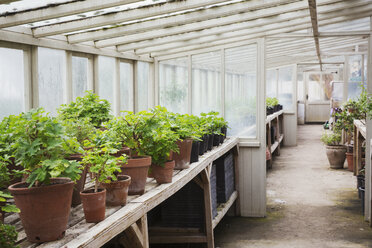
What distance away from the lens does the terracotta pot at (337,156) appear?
9656 mm

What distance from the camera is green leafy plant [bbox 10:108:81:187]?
76.1 inches

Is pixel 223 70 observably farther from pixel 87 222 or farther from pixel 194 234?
pixel 87 222

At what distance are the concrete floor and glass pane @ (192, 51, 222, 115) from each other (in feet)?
5.37

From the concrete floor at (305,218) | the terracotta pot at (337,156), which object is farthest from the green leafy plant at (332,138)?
the concrete floor at (305,218)

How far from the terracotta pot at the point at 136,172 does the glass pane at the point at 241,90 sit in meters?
3.61

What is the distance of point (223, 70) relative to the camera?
641cm

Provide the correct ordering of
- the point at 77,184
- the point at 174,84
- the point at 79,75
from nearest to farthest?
1. the point at 77,184
2. the point at 79,75
3. the point at 174,84

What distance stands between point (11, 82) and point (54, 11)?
2.89ft

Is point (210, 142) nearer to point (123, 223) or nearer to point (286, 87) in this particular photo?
point (123, 223)

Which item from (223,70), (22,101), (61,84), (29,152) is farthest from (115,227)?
(223,70)

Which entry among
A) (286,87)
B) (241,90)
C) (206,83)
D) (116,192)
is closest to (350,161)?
(241,90)

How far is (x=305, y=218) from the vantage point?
598 cm

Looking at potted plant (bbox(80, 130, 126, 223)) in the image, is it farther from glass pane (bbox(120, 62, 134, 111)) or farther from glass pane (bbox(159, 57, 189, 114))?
glass pane (bbox(159, 57, 189, 114))

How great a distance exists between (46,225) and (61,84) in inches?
117
